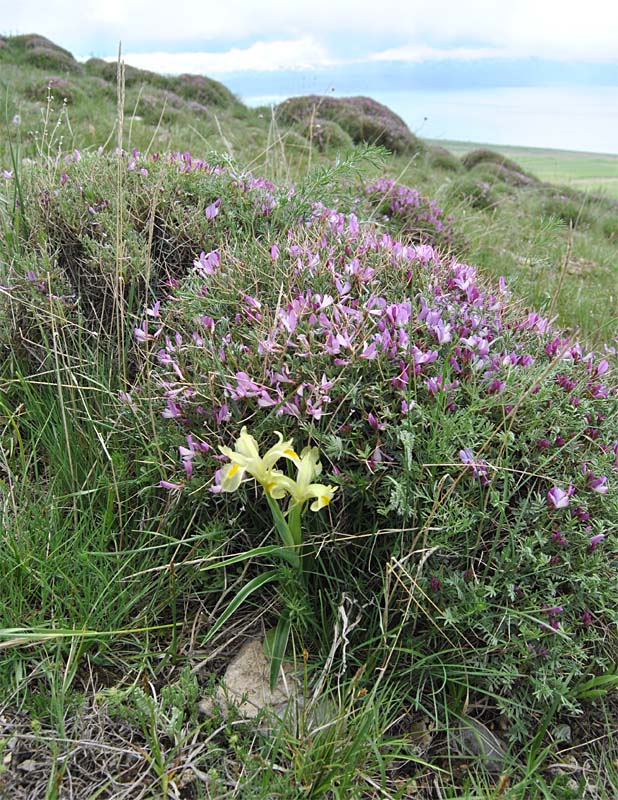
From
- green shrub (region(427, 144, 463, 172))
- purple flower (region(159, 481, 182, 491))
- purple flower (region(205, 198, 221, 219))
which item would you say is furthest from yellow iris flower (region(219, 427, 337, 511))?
green shrub (region(427, 144, 463, 172))

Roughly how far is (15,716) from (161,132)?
7.84 meters

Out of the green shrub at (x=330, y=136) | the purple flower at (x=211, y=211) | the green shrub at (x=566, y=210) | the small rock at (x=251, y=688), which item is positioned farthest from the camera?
the green shrub at (x=330, y=136)

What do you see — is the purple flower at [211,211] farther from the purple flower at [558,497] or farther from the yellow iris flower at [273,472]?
the purple flower at [558,497]

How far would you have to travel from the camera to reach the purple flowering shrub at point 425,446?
2.09 m

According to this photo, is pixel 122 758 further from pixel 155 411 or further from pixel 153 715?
pixel 155 411

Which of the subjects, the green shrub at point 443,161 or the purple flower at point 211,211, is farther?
the green shrub at point 443,161

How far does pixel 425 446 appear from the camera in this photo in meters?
2.21

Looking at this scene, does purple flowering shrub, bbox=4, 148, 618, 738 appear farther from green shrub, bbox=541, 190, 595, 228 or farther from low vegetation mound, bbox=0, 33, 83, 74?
low vegetation mound, bbox=0, 33, 83, 74

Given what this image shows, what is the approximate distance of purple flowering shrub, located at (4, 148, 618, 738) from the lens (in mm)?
2092

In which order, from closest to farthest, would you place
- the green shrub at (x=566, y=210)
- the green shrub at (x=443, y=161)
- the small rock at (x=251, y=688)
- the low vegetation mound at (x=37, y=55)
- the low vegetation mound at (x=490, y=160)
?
the small rock at (x=251, y=688) < the green shrub at (x=566, y=210) < the green shrub at (x=443, y=161) < the low vegetation mound at (x=37, y=55) < the low vegetation mound at (x=490, y=160)

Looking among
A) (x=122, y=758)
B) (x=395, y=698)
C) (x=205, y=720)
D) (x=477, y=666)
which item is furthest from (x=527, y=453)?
(x=122, y=758)

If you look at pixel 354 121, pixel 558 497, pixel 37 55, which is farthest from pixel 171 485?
pixel 37 55

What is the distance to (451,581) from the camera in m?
2.07

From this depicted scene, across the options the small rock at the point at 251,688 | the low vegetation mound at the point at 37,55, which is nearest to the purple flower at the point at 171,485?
the small rock at the point at 251,688
